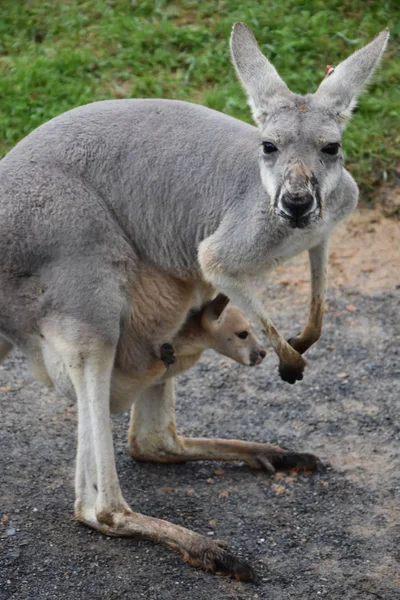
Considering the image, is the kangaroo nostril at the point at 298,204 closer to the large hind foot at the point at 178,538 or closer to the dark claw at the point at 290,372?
the dark claw at the point at 290,372

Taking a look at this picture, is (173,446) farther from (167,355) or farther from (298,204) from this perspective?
(298,204)

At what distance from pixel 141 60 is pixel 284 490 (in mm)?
4017

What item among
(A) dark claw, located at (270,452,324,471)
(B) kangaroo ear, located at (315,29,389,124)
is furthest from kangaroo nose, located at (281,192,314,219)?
(A) dark claw, located at (270,452,324,471)

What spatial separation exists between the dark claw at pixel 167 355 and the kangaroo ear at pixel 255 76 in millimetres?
1054

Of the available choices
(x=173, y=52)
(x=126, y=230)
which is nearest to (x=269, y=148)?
(x=126, y=230)

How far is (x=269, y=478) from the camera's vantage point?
523 cm

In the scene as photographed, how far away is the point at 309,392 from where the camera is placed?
5.93m

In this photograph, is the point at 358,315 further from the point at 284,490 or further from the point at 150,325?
the point at 150,325

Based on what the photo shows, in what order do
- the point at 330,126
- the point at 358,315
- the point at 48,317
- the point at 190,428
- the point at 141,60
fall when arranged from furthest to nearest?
the point at 141,60, the point at 358,315, the point at 190,428, the point at 48,317, the point at 330,126

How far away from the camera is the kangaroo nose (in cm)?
399

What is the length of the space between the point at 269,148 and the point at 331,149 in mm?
240

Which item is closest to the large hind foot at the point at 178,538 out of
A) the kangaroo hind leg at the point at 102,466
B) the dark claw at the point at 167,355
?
the kangaroo hind leg at the point at 102,466

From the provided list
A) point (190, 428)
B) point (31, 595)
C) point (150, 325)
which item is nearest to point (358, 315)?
point (190, 428)

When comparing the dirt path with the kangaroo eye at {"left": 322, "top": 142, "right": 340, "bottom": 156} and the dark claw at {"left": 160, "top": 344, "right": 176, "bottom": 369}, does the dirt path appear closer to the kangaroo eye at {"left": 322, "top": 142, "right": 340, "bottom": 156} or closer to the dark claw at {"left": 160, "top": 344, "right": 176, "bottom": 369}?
the dark claw at {"left": 160, "top": 344, "right": 176, "bottom": 369}
